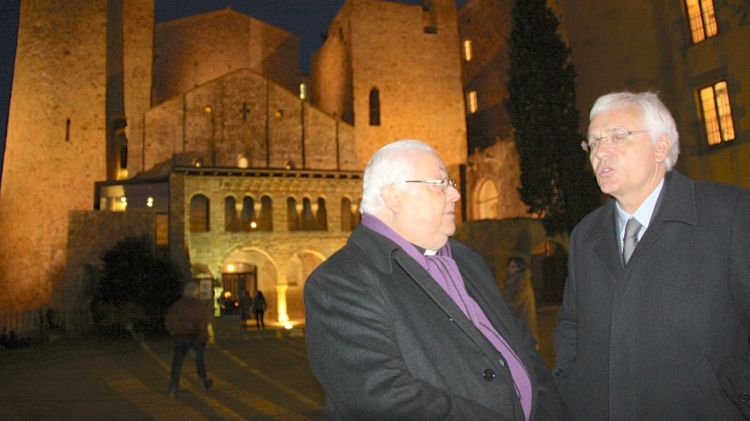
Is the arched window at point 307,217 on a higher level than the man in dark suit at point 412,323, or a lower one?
higher

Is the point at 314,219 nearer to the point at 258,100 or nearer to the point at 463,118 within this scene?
the point at 258,100

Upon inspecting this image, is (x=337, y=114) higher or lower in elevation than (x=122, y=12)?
lower

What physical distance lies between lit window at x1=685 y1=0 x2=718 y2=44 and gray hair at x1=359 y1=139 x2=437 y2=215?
12.1 meters

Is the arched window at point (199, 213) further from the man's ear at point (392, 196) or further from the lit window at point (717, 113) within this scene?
the man's ear at point (392, 196)

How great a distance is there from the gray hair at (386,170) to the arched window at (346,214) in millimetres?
22748

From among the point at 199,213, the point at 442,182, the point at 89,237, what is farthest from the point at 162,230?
the point at 442,182

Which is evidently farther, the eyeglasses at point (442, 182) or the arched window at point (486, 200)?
the arched window at point (486, 200)

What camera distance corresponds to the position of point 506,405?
2.12m

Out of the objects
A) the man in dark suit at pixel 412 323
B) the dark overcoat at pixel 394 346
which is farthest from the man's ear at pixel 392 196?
the dark overcoat at pixel 394 346

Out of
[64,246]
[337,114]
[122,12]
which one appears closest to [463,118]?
[337,114]

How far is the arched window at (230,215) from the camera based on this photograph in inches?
918

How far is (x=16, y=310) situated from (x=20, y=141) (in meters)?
7.93

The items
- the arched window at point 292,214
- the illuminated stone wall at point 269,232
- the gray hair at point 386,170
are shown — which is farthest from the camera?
the arched window at point 292,214

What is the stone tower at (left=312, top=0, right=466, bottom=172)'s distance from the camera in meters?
30.0
